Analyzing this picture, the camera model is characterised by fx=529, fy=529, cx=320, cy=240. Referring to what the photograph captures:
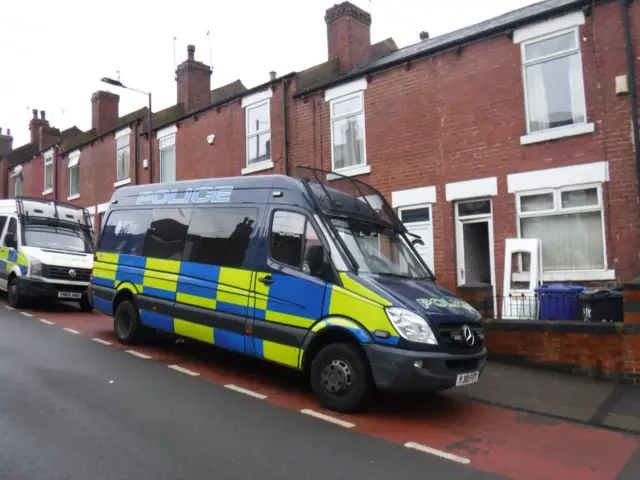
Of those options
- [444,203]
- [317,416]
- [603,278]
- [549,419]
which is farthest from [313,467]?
A: [444,203]

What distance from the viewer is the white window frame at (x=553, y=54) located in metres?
9.22

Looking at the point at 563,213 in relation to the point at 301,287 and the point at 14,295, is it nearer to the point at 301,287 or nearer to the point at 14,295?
the point at 301,287

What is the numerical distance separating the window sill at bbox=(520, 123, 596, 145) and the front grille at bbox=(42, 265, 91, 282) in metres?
9.61

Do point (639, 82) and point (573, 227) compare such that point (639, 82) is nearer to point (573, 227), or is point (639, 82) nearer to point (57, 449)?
point (573, 227)

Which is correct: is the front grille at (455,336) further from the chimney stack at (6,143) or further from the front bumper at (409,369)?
the chimney stack at (6,143)

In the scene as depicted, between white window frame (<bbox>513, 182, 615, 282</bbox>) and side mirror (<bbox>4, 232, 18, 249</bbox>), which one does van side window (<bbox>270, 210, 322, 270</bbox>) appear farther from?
side mirror (<bbox>4, 232, 18, 249</bbox>)

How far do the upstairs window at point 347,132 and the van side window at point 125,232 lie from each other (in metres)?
5.62

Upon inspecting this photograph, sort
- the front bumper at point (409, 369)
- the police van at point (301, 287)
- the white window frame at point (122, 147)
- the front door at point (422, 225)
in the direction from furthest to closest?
the white window frame at point (122, 147) → the front door at point (422, 225) → the police van at point (301, 287) → the front bumper at point (409, 369)

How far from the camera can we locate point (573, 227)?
933cm

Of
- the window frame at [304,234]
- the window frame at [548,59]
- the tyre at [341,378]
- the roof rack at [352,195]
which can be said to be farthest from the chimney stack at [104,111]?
the tyre at [341,378]

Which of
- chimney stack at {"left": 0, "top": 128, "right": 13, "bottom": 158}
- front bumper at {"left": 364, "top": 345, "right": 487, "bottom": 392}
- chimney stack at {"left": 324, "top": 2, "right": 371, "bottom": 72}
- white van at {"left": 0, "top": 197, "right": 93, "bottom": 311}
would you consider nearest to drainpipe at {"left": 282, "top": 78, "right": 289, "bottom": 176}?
chimney stack at {"left": 324, "top": 2, "right": 371, "bottom": 72}

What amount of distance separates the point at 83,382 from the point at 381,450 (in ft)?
11.9

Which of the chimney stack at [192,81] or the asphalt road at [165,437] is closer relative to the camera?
the asphalt road at [165,437]

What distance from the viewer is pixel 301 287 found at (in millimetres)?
5770
